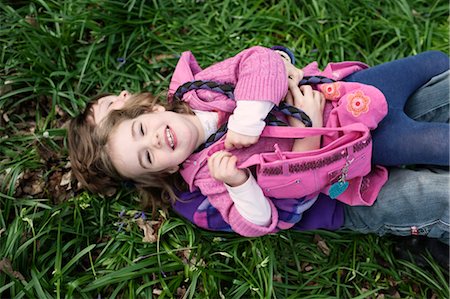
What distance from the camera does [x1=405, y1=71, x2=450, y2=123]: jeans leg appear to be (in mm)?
2791

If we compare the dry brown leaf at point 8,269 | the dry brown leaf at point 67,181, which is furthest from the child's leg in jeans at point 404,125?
the dry brown leaf at point 8,269

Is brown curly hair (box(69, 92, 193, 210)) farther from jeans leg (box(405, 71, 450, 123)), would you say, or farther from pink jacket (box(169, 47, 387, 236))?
jeans leg (box(405, 71, 450, 123))

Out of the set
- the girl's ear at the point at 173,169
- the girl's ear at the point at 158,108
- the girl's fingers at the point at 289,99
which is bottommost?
the girl's ear at the point at 173,169

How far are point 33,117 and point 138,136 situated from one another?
1.23m

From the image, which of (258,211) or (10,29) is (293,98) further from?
(10,29)

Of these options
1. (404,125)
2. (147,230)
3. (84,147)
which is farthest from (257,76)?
(147,230)

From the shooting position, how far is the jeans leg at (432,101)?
A: 9.16 ft

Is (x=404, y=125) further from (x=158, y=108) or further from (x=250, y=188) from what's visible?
(x=158, y=108)

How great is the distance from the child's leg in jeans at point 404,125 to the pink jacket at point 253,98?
0.17 m

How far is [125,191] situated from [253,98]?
1229 millimetres

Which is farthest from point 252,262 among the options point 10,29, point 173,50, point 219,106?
point 10,29

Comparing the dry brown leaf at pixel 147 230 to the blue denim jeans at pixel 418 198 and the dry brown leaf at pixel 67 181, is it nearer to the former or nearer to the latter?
the dry brown leaf at pixel 67 181

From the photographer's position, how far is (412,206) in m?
2.69

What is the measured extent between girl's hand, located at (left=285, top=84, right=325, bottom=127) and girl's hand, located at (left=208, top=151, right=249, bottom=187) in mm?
408
